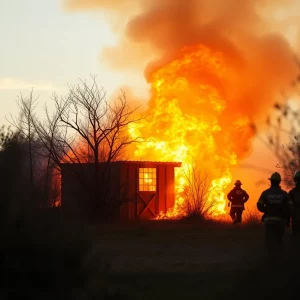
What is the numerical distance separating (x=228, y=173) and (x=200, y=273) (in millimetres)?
22915

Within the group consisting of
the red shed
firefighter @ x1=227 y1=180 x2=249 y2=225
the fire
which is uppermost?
the fire

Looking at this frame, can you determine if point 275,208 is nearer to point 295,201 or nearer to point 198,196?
point 295,201

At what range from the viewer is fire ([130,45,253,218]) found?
1468 inches

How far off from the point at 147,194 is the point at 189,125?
442 cm

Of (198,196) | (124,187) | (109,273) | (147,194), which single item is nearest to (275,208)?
Answer: (109,273)

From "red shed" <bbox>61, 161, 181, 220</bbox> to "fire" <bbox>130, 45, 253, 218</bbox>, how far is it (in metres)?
1.31

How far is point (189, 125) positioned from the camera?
3750 cm

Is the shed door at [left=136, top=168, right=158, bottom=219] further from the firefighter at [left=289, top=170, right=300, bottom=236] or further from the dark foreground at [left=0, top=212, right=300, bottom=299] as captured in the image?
the firefighter at [left=289, top=170, right=300, bottom=236]

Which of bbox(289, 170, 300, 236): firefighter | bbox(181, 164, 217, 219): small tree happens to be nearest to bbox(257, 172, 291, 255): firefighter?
bbox(289, 170, 300, 236): firefighter

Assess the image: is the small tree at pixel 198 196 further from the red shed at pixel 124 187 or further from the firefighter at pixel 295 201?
the firefighter at pixel 295 201

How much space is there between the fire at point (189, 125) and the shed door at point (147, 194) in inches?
60.5

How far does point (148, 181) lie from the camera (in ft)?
116

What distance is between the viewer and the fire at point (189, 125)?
37.3 m

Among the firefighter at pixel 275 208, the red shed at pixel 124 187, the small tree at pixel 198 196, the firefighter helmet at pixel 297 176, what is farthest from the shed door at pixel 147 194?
the firefighter helmet at pixel 297 176
